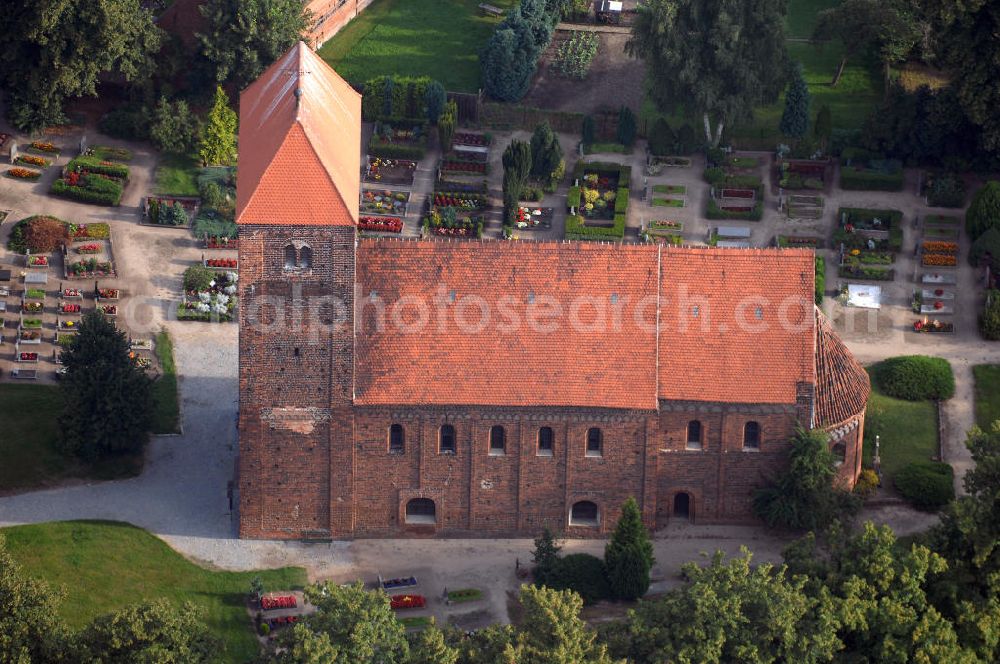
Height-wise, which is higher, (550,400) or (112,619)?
(550,400)

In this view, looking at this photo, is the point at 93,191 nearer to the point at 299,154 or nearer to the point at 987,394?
the point at 299,154

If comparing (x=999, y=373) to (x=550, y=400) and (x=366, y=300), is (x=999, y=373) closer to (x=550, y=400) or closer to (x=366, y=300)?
(x=550, y=400)

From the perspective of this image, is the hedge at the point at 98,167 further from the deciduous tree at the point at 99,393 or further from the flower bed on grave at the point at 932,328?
the flower bed on grave at the point at 932,328

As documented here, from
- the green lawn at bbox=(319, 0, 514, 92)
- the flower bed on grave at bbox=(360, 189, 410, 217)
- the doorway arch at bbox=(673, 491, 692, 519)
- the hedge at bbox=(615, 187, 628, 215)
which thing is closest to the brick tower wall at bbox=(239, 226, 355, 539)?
the doorway arch at bbox=(673, 491, 692, 519)

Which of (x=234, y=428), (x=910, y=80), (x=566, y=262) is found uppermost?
(x=910, y=80)

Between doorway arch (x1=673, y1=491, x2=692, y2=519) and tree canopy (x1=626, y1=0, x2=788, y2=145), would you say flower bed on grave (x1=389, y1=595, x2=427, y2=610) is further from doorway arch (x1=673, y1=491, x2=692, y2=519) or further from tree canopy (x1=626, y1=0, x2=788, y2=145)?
tree canopy (x1=626, y1=0, x2=788, y2=145)

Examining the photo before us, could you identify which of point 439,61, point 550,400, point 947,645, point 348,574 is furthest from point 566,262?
point 439,61
